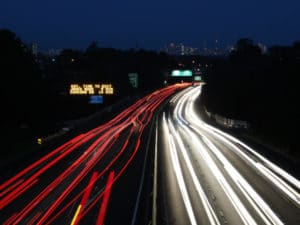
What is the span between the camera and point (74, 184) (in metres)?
35.0

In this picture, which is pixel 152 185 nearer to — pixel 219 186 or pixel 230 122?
pixel 219 186

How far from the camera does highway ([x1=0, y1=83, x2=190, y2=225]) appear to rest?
26.7 metres

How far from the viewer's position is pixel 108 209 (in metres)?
27.7

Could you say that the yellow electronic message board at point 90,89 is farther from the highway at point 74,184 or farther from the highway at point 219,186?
the highway at point 219,186

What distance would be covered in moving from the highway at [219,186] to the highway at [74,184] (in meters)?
2.08

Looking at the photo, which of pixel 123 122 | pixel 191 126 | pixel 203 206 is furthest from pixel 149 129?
pixel 203 206

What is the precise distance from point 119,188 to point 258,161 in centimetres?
1307

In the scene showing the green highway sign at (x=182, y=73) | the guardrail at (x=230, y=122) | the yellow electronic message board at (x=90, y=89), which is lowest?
the guardrail at (x=230, y=122)

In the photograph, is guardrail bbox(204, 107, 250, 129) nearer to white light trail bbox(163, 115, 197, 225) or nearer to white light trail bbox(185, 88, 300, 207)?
white light trail bbox(185, 88, 300, 207)

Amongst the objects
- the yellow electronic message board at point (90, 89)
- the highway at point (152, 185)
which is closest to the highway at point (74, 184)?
the highway at point (152, 185)

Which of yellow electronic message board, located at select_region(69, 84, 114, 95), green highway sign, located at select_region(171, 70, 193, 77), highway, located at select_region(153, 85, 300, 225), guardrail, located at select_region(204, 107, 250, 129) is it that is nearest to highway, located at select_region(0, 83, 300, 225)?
highway, located at select_region(153, 85, 300, 225)

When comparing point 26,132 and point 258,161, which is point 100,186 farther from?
point 26,132

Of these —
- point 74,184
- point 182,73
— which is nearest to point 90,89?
point 74,184

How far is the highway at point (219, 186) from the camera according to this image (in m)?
25.6
